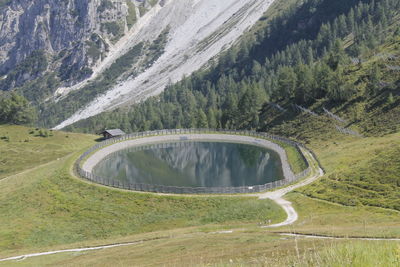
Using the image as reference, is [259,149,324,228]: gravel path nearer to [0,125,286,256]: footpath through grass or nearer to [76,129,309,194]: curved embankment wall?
[0,125,286,256]: footpath through grass

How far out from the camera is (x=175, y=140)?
144 m

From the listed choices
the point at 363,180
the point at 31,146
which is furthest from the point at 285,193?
the point at 31,146

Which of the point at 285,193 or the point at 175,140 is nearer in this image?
the point at 285,193

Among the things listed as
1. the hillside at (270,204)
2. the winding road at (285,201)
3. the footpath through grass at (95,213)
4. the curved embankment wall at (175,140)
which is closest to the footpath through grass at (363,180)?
the hillside at (270,204)

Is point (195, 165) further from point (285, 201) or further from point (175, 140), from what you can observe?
point (285, 201)

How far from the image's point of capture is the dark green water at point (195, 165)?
9019cm

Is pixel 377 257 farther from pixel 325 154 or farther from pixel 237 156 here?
pixel 237 156

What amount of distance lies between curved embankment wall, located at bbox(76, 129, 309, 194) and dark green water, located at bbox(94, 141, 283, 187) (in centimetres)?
241

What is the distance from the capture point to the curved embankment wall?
6929 cm

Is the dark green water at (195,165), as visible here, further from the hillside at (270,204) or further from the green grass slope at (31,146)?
the green grass slope at (31,146)

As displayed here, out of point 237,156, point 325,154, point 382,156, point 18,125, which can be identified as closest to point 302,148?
point 325,154

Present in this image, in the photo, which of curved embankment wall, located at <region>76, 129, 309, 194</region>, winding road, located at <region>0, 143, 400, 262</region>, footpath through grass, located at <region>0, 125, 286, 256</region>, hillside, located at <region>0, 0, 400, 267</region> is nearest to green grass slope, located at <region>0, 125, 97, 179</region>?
hillside, located at <region>0, 0, 400, 267</region>

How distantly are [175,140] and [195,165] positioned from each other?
116 ft

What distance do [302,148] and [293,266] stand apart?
96.4m
